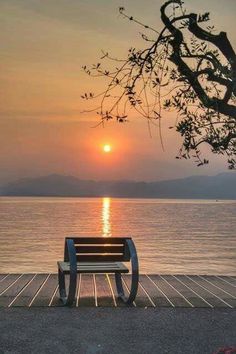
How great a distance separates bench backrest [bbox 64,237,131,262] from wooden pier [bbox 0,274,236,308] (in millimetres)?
789

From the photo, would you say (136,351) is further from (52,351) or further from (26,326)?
(26,326)

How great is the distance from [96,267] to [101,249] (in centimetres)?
64

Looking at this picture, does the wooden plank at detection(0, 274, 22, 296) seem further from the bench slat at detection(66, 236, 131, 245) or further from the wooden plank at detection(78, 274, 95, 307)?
the bench slat at detection(66, 236, 131, 245)

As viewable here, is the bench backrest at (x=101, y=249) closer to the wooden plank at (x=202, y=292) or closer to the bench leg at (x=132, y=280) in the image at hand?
the bench leg at (x=132, y=280)

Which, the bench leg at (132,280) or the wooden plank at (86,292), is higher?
the bench leg at (132,280)

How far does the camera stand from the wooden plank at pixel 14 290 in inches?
410

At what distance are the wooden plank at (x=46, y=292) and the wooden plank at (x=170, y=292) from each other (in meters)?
2.41

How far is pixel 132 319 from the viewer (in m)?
9.16

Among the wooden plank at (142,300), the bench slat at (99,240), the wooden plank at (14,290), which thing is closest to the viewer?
the wooden plank at (142,300)

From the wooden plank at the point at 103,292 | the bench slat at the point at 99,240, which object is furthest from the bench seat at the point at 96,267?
the wooden plank at the point at 103,292

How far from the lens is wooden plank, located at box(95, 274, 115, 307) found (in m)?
10.5

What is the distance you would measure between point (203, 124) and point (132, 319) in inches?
139

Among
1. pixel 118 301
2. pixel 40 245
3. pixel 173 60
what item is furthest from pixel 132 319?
pixel 40 245

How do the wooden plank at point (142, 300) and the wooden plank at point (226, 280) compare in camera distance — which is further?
the wooden plank at point (226, 280)
